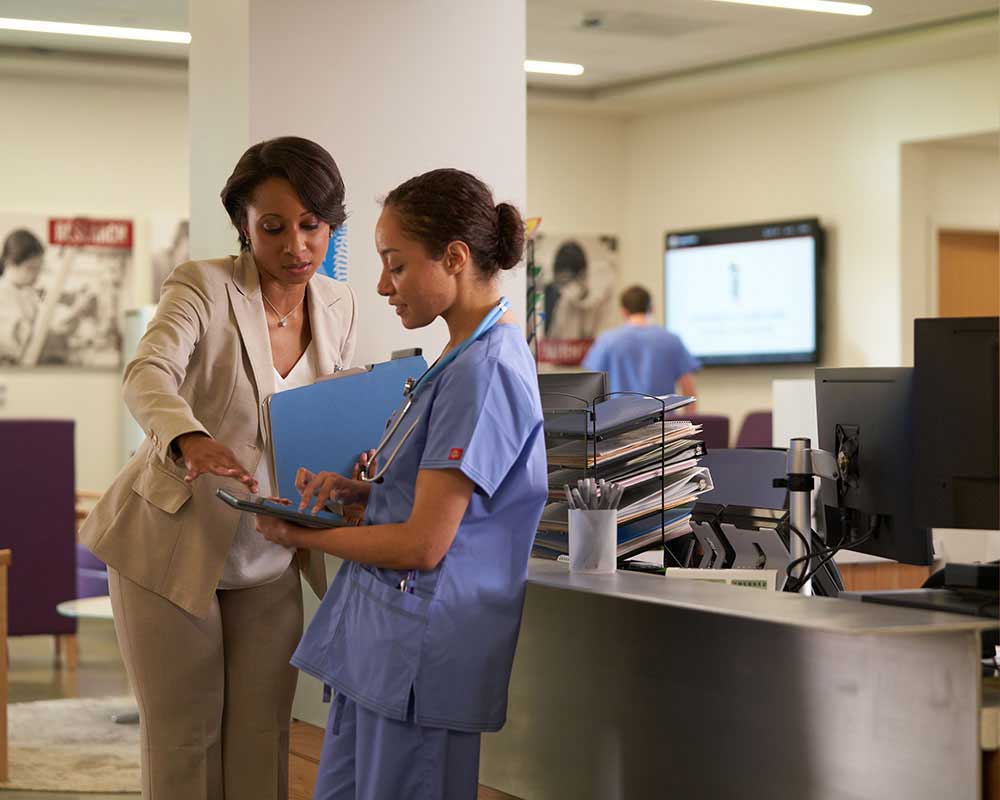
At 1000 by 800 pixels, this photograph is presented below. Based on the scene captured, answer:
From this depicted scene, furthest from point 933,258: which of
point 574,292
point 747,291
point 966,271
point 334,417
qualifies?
point 334,417

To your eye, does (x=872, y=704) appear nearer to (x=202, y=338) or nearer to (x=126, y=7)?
(x=202, y=338)

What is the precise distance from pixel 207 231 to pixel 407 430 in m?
A: 2.17

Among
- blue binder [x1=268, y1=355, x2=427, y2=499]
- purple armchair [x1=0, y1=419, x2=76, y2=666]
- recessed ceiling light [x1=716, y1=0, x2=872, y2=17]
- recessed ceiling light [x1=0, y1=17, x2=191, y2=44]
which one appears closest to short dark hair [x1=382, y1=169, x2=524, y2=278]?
blue binder [x1=268, y1=355, x2=427, y2=499]

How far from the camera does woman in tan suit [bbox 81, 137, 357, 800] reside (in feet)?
7.88

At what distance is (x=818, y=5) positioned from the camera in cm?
753

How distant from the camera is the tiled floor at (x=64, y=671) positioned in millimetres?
5715

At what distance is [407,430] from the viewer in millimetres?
2039

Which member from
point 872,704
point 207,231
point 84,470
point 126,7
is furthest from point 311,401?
point 84,470

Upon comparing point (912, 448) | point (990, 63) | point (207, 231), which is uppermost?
point (990, 63)

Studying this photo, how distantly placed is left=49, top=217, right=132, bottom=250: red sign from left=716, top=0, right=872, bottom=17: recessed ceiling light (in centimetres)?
401

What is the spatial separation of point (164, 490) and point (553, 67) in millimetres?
7043

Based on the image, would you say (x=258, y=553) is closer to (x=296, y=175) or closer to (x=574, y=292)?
(x=296, y=175)

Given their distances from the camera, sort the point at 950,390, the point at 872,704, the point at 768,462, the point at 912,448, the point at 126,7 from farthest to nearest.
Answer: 1. the point at 126,7
2. the point at 768,462
3. the point at 912,448
4. the point at 950,390
5. the point at 872,704

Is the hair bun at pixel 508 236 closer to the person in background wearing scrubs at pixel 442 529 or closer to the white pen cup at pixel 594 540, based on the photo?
the person in background wearing scrubs at pixel 442 529
